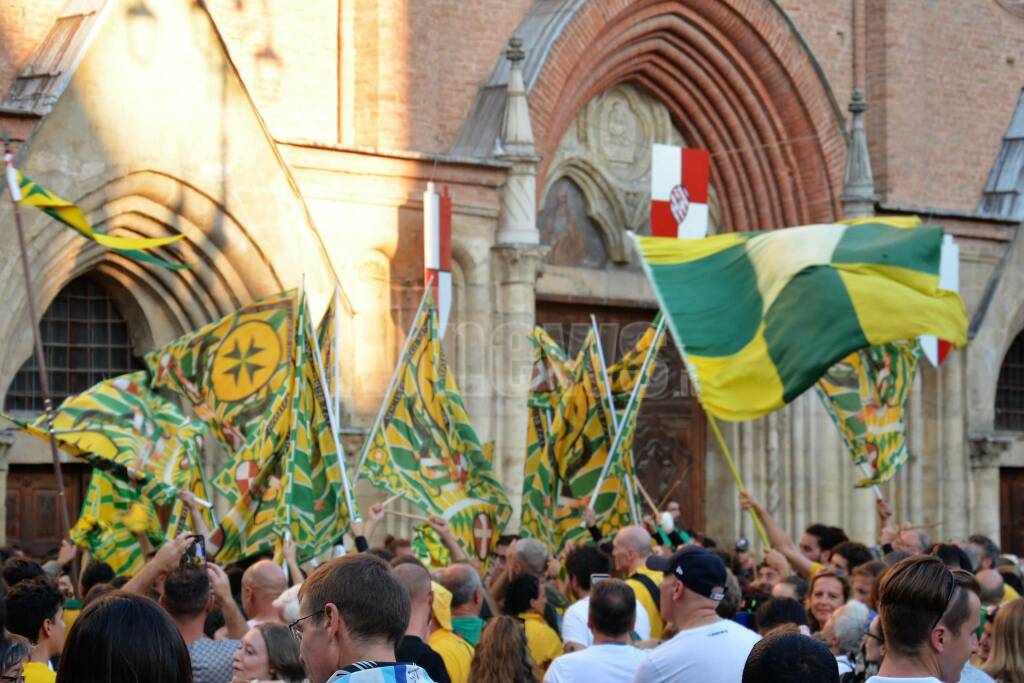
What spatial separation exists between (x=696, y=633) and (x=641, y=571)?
116 inches

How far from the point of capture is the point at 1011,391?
26094mm

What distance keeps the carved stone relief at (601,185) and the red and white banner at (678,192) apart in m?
0.53

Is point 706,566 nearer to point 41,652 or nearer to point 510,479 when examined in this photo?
point 41,652

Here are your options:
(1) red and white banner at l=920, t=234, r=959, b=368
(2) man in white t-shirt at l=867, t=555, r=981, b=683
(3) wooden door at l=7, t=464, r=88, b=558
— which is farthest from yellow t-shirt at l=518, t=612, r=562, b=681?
(1) red and white banner at l=920, t=234, r=959, b=368

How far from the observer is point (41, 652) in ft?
20.2

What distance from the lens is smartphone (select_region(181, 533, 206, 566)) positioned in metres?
7.84

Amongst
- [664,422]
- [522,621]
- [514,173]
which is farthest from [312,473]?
[664,422]

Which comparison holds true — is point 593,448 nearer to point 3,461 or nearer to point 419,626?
point 3,461

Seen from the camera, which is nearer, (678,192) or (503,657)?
(503,657)

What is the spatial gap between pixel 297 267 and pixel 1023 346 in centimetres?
1320

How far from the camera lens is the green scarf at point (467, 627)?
27.0 feet

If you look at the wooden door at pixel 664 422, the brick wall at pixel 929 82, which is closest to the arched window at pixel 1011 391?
the brick wall at pixel 929 82

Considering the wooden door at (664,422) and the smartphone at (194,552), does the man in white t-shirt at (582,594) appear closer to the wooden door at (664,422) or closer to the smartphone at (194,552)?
the smartphone at (194,552)

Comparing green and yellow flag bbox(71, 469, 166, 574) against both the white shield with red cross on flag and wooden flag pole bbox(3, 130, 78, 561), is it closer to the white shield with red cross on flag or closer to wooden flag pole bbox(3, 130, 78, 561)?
wooden flag pole bbox(3, 130, 78, 561)
